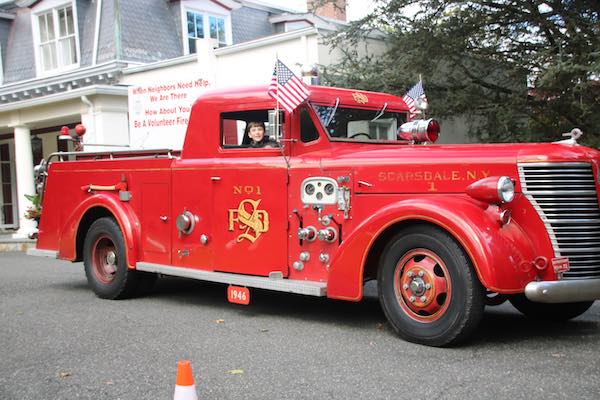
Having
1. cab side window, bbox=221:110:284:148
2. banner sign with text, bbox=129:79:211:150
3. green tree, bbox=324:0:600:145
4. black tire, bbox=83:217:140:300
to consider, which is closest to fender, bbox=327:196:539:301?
cab side window, bbox=221:110:284:148

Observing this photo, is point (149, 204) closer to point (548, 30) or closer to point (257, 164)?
point (257, 164)

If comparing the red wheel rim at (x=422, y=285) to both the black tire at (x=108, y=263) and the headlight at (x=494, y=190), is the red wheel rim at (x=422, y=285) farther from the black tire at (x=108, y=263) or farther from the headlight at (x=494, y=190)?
the black tire at (x=108, y=263)

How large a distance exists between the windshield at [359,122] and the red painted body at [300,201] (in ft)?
0.28

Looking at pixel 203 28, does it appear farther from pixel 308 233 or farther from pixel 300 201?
pixel 308 233

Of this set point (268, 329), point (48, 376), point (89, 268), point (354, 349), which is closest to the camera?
point (48, 376)

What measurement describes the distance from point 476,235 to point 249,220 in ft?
7.69

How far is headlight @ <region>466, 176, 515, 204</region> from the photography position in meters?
4.92

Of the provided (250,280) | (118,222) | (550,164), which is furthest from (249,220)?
(550,164)

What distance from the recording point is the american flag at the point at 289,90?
625cm

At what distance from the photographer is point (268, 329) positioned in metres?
6.06

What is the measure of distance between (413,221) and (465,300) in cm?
74

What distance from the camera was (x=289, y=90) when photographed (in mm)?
6281

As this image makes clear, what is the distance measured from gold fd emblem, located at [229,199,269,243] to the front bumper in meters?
2.49

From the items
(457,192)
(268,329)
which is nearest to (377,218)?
(457,192)
